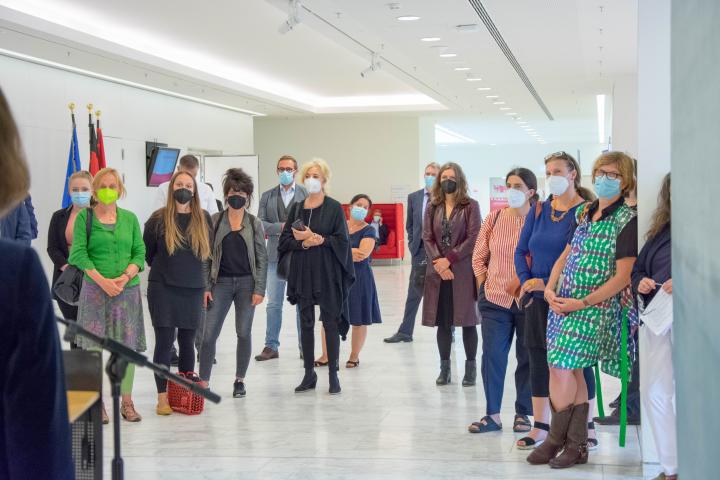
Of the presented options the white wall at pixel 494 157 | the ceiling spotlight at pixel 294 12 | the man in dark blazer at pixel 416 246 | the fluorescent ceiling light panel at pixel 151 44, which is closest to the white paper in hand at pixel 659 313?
the man in dark blazer at pixel 416 246

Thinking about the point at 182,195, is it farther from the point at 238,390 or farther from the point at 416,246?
the point at 416,246

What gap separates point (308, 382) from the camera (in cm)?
698

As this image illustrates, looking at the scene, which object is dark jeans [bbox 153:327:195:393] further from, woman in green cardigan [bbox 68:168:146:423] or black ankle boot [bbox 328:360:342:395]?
black ankle boot [bbox 328:360:342:395]

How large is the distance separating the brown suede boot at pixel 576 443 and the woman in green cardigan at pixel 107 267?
2617 mm

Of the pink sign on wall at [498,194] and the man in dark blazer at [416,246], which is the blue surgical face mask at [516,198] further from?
the pink sign on wall at [498,194]

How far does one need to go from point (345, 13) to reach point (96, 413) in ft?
25.4

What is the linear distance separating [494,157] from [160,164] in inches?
1004

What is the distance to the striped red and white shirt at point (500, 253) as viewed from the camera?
561 centimetres

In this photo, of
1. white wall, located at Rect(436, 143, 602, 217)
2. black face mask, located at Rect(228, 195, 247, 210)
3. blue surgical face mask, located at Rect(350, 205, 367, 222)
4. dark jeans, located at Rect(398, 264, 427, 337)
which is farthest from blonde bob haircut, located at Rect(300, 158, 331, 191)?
white wall, located at Rect(436, 143, 602, 217)

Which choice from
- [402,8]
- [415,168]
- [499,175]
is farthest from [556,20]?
[499,175]

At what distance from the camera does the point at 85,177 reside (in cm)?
650

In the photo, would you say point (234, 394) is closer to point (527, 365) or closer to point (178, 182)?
point (178, 182)

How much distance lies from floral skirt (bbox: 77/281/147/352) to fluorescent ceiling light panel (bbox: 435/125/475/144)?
2279 cm

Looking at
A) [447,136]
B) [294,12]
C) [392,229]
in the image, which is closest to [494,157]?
[447,136]
